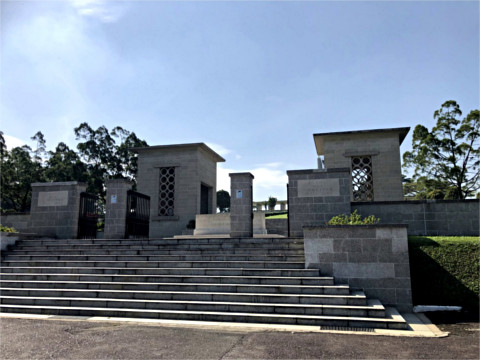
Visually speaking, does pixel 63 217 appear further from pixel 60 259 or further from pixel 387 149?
pixel 387 149

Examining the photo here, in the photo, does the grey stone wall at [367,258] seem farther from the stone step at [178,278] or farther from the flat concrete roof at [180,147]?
the flat concrete roof at [180,147]

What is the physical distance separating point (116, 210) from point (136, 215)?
3.47ft

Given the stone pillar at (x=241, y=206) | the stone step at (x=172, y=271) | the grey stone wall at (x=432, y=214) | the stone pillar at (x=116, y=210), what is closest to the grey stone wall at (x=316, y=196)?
the grey stone wall at (x=432, y=214)

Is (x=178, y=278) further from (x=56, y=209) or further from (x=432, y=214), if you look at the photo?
(x=432, y=214)

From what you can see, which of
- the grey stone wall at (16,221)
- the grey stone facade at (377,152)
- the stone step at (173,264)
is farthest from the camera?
the grey stone facade at (377,152)

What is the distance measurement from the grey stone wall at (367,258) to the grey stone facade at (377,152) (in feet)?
30.5

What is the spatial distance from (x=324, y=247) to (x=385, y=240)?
4.29 feet

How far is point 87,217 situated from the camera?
12.9 meters

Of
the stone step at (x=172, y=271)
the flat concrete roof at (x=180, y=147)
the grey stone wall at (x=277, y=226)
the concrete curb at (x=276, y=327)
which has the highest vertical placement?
the flat concrete roof at (x=180, y=147)

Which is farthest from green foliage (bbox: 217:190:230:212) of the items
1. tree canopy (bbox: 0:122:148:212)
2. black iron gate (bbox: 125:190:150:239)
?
black iron gate (bbox: 125:190:150:239)

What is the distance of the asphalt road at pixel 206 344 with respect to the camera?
176 inches

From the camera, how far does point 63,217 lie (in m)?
12.3

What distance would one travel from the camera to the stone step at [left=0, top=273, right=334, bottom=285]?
7211 mm

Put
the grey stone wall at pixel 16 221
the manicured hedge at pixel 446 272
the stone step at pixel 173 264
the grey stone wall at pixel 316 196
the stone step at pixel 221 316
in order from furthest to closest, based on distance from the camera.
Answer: the grey stone wall at pixel 16 221, the grey stone wall at pixel 316 196, the stone step at pixel 173 264, the manicured hedge at pixel 446 272, the stone step at pixel 221 316
